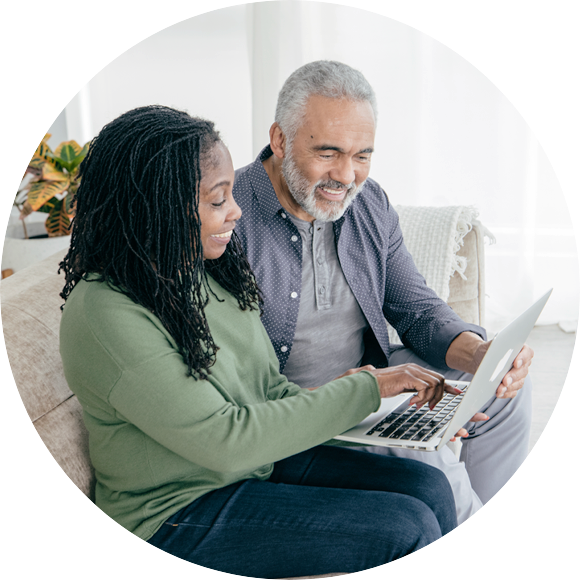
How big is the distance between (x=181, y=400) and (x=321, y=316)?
69 cm

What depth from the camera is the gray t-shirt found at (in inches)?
56.2

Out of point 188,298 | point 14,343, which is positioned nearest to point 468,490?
point 188,298

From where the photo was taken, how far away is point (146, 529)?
863mm

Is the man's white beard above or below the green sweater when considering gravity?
above

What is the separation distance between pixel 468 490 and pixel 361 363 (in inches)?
17.2

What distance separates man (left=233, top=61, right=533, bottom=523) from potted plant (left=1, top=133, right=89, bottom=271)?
1.21m

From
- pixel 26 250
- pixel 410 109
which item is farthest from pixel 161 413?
pixel 410 109

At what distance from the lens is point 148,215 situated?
0.85 m

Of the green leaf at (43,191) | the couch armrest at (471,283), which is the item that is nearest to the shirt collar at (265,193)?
the couch armrest at (471,283)

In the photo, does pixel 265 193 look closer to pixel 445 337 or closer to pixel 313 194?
pixel 313 194

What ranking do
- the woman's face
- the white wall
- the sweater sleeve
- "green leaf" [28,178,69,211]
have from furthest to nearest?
the white wall → "green leaf" [28,178,69,211] → the woman's face → the sweater sleeve

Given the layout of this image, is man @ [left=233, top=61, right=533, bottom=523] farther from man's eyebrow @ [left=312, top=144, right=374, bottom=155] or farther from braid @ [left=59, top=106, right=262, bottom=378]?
braid @ [left=59, top=106, right=262, bottom=378]

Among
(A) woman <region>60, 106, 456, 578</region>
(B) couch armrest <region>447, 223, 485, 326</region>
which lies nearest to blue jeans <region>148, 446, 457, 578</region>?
(A) woman <region>60, 106, 456, 578</region>

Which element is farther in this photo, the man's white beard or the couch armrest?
the couch armrest
